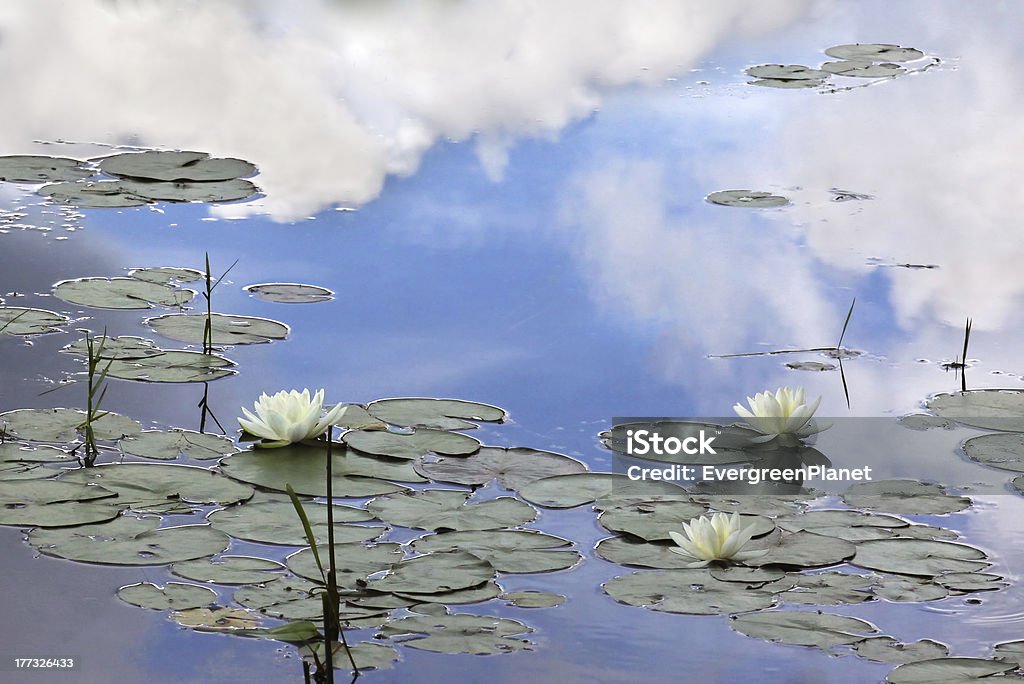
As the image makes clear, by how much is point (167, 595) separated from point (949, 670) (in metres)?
1.15

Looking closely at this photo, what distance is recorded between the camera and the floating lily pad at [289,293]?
3268mm

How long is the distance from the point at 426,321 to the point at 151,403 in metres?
0.79

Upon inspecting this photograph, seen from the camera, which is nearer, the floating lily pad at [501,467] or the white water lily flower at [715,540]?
the white water lily flower at [715,540]

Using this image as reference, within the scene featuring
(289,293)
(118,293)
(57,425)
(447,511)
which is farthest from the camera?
(289,293)

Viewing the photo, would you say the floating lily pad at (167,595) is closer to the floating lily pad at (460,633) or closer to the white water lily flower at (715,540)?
the floating lily pad at (460,633)

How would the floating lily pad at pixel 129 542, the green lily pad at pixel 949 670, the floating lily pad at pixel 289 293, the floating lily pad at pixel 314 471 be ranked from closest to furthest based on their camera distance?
1. the green lily pad at pixel 949 670
2. the floating lily pad at pixel 129 542
3. the floating lily pad at pixel 314 471
4. the floating lily pad at pixel 289 293

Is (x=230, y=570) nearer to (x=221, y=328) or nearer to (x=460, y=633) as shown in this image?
(x=460, y=633)

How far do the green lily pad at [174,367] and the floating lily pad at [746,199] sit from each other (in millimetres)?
1902

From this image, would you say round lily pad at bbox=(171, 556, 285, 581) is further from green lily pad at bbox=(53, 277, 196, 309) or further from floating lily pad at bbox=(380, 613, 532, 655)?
green lily pad at bbox=(53, 277, 196, 309)

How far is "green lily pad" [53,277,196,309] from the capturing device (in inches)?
124

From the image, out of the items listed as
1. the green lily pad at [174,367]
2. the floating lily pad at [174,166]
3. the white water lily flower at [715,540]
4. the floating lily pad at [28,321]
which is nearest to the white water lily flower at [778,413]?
the white water lily flower at [715,540]

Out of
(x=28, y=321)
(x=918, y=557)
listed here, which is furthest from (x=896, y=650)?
(x=28, y=321)

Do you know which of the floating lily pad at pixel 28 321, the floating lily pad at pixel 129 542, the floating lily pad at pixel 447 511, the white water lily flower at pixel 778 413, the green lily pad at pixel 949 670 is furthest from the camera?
the floating lily pad at pixel 28 321

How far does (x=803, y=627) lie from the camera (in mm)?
Result: 1892
